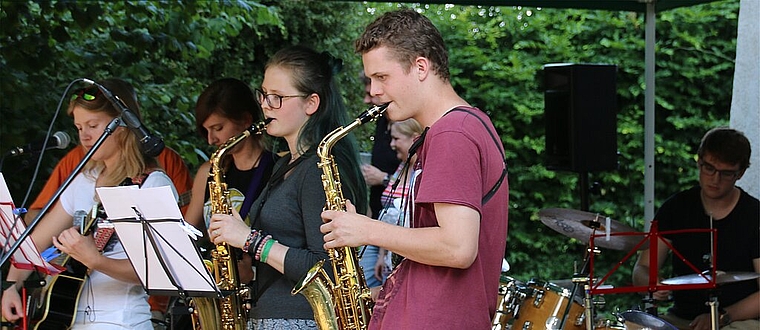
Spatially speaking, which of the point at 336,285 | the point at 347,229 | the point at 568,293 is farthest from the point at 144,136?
the point at 568,293

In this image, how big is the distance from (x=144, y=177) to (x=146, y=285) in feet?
2.33

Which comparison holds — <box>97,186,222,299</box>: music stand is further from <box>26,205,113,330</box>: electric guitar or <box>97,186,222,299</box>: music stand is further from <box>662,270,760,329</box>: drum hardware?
<box>662,270,760,329</box>: drum hardware

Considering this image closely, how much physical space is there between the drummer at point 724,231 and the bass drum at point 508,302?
891 mm

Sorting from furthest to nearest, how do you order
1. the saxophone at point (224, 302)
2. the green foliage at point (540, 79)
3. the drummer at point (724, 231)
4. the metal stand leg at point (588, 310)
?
the green foliage at point (540, 79), the drummer at point (724, 231), the metal stand leg at point (588, 310), the saxophone at point (224, 302)

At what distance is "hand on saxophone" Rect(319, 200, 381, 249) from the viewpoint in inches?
94.8

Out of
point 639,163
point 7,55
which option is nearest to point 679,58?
point 639,163

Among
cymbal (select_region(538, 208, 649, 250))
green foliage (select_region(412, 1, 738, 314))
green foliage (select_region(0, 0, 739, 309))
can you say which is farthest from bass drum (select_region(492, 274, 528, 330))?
green foliage (select_region(412, 1, 738, 314))

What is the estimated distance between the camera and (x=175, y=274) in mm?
2980

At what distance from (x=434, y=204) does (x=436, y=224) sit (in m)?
0.09

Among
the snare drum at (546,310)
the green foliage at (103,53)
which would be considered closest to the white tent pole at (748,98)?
the snare drum at (546,310)

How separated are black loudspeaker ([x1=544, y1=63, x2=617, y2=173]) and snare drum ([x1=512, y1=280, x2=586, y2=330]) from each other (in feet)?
5.96

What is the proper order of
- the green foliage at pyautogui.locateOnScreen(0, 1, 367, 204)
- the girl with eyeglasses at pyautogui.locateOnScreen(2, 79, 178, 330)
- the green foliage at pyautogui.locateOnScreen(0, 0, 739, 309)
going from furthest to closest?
Result: the green foliage at pyautogui.locateOnScreen(0, 0, 739, 309), the green foliage at pyautogui.locateOnScreen(0, 1, 367, 204), the girl with eyeglasses at pyautogui.locateOnScreen(2, 79, 178, 330)

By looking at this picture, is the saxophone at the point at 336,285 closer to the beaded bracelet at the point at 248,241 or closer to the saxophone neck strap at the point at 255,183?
the beaded bracelet at the point at 248,241

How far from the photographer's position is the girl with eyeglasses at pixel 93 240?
3447 mm
